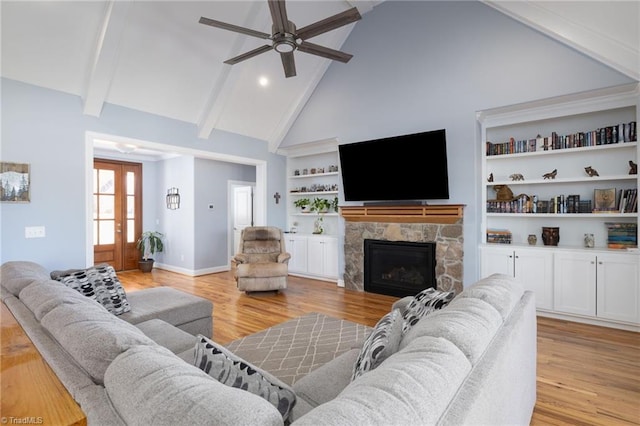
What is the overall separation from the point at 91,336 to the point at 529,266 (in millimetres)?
4337

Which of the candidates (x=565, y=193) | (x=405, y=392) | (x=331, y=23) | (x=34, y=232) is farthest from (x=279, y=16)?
(x=565, y=193)

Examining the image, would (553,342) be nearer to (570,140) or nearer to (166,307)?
(570,140)

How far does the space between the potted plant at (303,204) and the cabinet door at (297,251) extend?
665 millimetres

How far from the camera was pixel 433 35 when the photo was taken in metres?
4.48

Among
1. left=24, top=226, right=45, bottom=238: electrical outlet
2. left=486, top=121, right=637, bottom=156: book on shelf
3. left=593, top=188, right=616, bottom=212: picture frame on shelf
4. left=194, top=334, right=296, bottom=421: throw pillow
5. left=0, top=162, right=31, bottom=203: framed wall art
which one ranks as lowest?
left=194, top=334, right=296, bottom=421: throw pillow

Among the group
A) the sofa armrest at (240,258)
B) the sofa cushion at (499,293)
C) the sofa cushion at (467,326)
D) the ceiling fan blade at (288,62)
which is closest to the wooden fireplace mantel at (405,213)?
the sofa armrest at (240,258)

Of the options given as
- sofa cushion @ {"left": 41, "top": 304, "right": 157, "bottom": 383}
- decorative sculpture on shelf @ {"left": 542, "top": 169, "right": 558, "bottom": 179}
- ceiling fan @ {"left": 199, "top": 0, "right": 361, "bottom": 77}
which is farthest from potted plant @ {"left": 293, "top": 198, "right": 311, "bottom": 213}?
sofa cushion @ {"left": 41, "top": 304, "right": 157, "bottom": 383}

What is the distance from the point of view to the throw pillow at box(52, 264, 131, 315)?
8.02ft

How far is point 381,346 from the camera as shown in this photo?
1.25 meters

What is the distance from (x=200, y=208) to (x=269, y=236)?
203cm

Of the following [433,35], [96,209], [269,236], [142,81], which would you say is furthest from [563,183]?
[96,209]

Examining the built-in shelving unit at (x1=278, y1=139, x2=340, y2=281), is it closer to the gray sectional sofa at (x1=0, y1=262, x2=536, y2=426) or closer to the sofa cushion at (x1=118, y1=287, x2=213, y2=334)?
the sofa cushion at (x1=118, y1=287, x2=213, y2=334)

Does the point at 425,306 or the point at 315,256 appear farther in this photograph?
the point at 315,256

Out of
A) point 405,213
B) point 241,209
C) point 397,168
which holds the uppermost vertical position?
point 397,168
